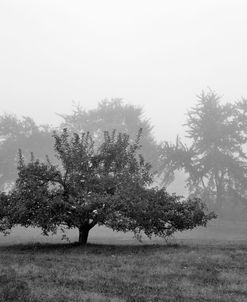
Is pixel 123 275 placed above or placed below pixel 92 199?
below

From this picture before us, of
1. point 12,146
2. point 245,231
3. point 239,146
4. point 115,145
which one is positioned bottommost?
point 245,231

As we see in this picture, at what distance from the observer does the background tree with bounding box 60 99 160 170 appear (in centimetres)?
7256

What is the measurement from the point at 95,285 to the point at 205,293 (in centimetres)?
290

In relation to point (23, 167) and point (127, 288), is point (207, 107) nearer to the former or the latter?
point (23, 167)

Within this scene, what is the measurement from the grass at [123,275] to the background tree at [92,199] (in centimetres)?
137

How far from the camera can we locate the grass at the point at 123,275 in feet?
33.7

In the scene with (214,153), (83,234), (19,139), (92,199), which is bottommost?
(83,234)

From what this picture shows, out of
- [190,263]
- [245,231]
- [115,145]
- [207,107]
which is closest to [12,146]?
[207,107]

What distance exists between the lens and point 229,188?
5056 centimetres

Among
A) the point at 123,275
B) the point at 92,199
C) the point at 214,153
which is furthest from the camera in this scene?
the point at 214,153

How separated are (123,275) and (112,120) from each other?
61.8m

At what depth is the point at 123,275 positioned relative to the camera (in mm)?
12758

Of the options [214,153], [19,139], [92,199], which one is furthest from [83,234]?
[19,139]

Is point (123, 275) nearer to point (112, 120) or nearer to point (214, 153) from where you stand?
point (214, 153)
